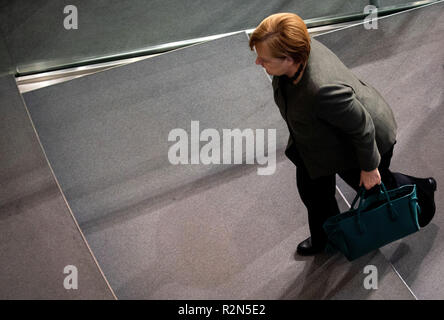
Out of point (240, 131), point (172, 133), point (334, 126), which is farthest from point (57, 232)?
point (334, 126)

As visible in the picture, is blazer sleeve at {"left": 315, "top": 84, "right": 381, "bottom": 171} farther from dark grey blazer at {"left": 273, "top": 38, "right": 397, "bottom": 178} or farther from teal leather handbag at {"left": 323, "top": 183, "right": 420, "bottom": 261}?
teal leather handbag at {"left": 323, "top": 183, "right": 420, "bottom": 261}

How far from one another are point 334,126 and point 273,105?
1310 millimetres

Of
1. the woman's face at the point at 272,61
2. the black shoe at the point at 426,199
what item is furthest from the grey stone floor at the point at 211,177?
the woman's face at the point at 272,61

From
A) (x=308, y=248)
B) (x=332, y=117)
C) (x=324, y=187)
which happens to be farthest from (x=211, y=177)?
(x=332, y=117)

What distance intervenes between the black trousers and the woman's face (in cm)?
54

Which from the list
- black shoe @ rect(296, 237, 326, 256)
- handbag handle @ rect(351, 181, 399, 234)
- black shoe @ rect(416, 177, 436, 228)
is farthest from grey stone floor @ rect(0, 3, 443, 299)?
handbag handle @ rect(351, 181, 399, 234)

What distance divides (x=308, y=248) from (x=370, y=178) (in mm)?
649

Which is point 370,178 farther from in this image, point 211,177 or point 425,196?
point 211,177

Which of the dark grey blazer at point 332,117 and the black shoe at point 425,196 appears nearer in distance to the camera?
the dark grey blazer at point 332,117

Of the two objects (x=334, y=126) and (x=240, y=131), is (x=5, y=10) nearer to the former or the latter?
(x=240, y=131)

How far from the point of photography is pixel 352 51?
3412 millimetres

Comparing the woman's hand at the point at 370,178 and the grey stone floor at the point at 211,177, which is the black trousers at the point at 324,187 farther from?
the grey stone floor at the point at 211,177

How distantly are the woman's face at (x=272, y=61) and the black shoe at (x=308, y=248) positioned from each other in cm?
104

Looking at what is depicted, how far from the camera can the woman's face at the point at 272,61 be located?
5.49 ft
